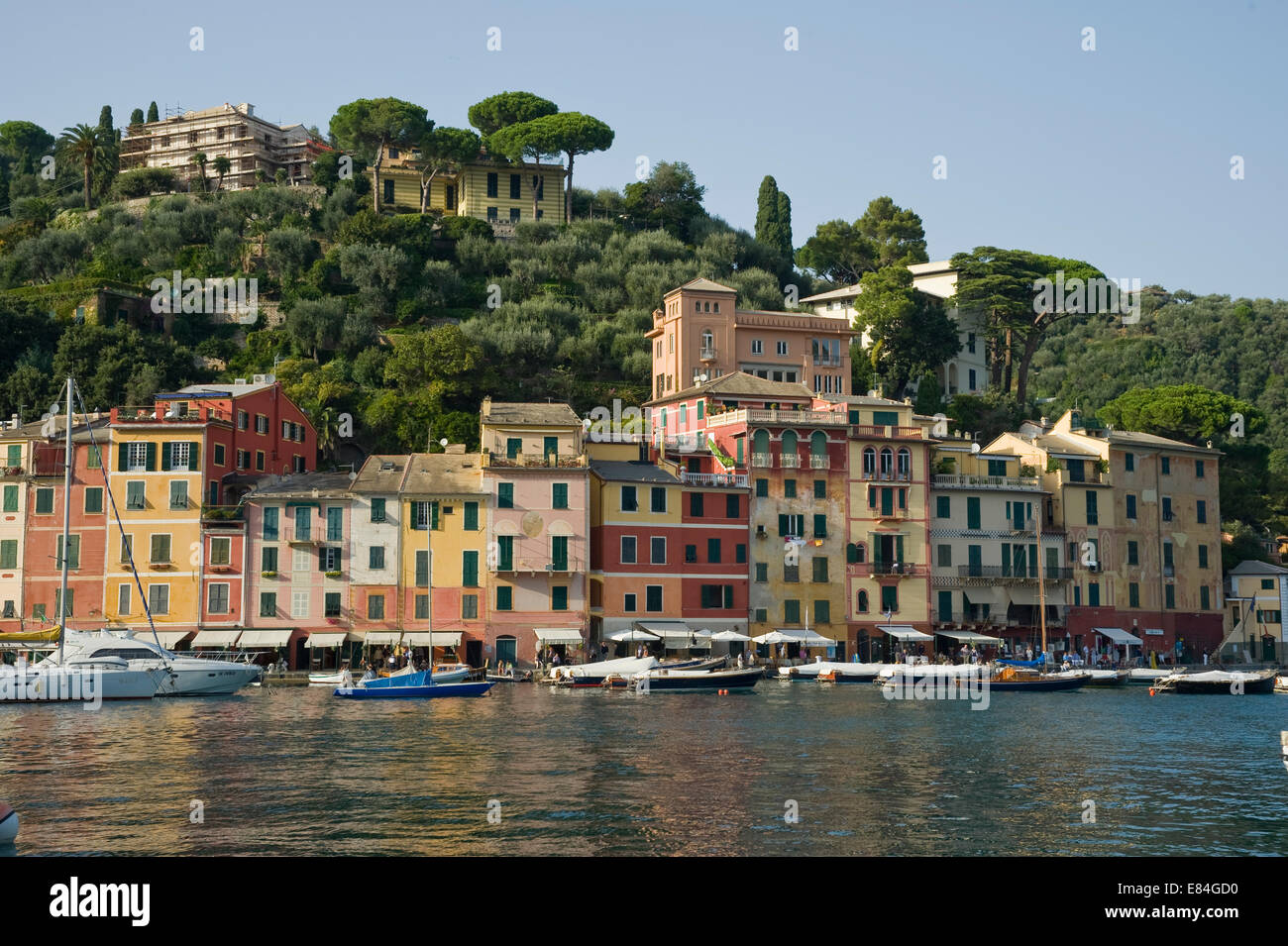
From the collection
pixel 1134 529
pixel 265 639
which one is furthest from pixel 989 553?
pixel 265 639

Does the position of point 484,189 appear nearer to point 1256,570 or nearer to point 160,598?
point 160,598

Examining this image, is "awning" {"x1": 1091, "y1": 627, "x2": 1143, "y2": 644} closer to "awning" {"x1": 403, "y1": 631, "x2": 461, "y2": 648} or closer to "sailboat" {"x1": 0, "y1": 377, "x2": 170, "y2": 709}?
"awning" {"x1": 403, "y1": 631, "x2": 461, "y2": 648}

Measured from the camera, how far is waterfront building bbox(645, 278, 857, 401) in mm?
83250

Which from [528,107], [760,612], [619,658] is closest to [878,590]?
[760,612]

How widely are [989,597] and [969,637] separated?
12.6ft

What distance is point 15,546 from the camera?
200ft

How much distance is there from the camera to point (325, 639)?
59969 millimetres

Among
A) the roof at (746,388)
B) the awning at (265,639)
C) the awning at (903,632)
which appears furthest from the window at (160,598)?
the awning at (903,632)

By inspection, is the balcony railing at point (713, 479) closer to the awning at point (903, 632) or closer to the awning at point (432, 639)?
the awning at point (903, 632)

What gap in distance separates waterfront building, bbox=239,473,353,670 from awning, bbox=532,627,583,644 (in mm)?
8948

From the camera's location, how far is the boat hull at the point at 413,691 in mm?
49844
